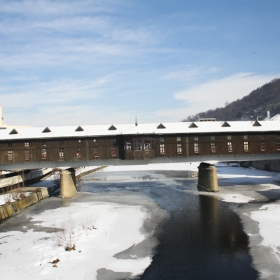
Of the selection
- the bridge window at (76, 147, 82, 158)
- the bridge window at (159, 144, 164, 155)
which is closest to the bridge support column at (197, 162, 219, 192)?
the bridge window at (159, 144, 164, 155)

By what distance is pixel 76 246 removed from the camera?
20312mm

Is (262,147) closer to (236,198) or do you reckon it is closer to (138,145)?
(236,198)

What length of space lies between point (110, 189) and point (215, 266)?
31.9 metres

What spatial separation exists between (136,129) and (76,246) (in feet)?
80.3

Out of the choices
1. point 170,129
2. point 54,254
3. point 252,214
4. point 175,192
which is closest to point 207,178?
point 175,192

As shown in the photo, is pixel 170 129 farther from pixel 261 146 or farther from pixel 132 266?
pixel 132 266

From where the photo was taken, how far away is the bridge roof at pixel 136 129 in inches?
1674

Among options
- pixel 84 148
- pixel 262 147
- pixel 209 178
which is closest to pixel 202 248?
pixel 209 178

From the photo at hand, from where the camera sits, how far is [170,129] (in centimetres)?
4359

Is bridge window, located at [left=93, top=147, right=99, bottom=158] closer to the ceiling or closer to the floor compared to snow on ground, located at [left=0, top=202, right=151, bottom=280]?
closer to the ceiling

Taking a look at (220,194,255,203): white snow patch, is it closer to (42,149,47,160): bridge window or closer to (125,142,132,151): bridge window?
(125,142,132,151): bridge window

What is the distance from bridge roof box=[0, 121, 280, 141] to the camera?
42.5 metres

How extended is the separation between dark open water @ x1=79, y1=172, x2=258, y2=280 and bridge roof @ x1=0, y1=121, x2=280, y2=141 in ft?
39.4

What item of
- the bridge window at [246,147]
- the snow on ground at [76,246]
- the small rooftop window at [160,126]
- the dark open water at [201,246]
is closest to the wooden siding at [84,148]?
the small rooftop window at [160,126]
